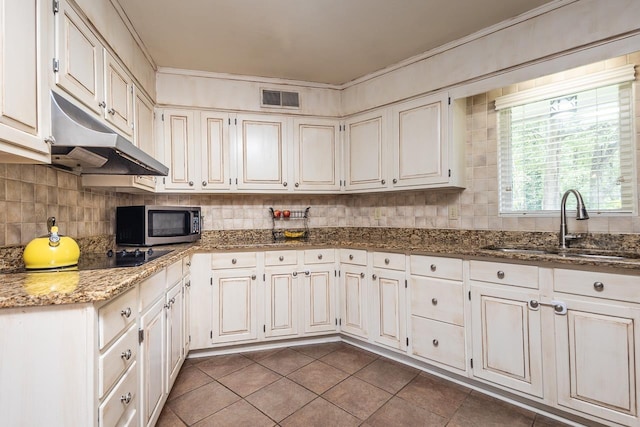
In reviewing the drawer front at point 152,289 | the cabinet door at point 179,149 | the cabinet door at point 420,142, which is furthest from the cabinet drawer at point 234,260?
the cabinet door at point 420,142

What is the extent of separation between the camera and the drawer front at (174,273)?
1893 mm

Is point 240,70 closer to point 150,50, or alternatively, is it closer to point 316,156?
point 150,50

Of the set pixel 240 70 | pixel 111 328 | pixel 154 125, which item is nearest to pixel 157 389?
pixel 111 328

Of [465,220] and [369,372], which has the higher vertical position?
[465,220]

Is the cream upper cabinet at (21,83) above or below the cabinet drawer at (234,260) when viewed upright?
above

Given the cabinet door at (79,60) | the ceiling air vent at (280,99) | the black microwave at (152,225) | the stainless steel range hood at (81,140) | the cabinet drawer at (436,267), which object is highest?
the ceiling air vent at (280,99)

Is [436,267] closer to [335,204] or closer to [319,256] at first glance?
[319,256]

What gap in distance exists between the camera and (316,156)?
3037 millimetres

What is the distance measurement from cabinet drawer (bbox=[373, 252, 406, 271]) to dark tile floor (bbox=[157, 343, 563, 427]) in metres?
0.72

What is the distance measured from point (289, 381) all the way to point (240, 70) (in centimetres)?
246

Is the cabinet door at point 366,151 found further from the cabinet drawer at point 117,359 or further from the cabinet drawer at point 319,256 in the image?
the cabinet drawer at point 117,359

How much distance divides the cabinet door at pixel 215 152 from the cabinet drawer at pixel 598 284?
7.91ft

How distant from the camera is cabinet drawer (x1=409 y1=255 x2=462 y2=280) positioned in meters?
2.09

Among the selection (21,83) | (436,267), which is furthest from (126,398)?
(436,267)
